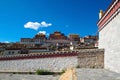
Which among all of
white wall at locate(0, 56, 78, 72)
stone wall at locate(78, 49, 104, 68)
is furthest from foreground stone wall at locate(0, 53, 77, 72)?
stone wall at locate(78, 49, 104, 68)

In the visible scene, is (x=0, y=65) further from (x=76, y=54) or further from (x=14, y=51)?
(x=14, y=51)

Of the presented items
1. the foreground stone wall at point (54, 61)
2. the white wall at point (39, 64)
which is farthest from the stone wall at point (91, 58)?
the white wall at point (39, 64)

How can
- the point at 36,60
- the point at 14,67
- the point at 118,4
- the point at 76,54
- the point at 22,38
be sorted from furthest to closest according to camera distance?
1. the point at 22,38
2. the point at 14,67
3. the point at 36,60
4. the point at 76,54
5. the point at 118,4

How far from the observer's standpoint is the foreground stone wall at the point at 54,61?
18969 mm

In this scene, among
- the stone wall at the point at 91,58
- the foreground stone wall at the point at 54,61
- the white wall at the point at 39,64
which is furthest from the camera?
the white wall at the point at 39,64

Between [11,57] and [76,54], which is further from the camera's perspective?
[11,57]

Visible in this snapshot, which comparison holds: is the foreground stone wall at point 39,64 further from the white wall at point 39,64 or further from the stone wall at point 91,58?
the stone wall at point 91,58

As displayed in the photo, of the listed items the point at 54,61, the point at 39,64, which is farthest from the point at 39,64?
the point at 54,61

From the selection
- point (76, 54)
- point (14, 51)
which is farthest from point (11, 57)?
point (14, 51)

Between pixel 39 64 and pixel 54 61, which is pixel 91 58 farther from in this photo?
pixel 39 64

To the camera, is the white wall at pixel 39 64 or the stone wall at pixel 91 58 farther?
the white wall at pixel 39 64

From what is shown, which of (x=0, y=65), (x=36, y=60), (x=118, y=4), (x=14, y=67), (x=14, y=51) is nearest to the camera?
(x=118, y=4)

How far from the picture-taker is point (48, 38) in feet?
407

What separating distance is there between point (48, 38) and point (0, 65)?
96034mm
